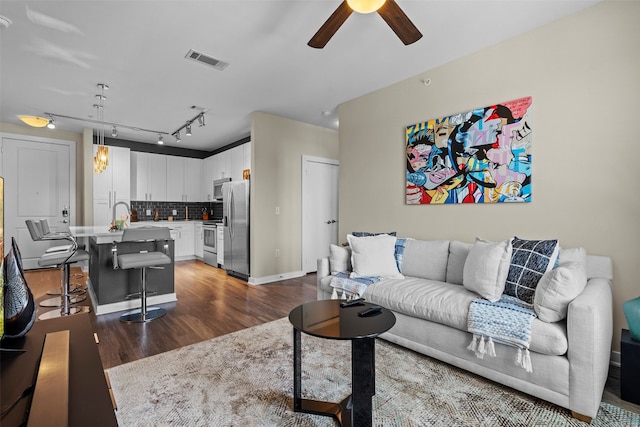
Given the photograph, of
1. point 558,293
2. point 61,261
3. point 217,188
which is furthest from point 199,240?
point 558,293

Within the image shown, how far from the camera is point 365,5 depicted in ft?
5.89

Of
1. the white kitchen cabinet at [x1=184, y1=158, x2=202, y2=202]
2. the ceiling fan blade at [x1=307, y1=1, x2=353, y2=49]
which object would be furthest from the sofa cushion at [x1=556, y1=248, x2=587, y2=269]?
the white kitchen cabinet at [x1=184, y1=158, x2=202, y2=202]

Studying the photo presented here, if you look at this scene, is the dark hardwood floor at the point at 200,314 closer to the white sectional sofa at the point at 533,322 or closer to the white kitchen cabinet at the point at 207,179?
the white sectional sofa at the point at 533,322

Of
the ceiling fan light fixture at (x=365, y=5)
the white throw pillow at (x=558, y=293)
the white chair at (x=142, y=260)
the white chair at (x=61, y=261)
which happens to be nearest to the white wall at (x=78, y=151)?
the white chair at (x=61, y=261)

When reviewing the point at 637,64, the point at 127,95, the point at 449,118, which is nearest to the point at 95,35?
the point at 127,95

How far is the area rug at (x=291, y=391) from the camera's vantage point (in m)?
1.67

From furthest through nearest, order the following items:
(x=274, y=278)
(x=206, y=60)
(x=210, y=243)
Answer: (x=210, y=243) → (x=274, y=278) → (x=206, y=60)

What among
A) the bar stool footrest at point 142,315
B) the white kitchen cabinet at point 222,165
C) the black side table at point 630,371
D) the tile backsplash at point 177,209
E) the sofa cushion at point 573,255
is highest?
the white kitchen cabinet at point 222,165

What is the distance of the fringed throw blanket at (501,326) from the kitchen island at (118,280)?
3.22m

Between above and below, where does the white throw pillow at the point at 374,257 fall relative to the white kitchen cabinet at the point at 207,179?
below

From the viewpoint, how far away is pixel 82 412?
703 millimetres

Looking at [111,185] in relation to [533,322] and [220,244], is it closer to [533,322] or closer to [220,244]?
[220,244]

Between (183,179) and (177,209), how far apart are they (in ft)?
2.48

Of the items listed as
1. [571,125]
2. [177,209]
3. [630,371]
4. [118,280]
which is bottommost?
[630,371]
